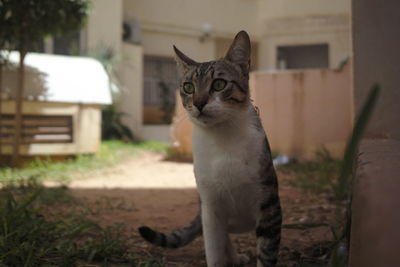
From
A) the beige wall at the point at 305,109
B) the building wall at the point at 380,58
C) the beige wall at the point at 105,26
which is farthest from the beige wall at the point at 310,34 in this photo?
the building wall at the point at 380,58

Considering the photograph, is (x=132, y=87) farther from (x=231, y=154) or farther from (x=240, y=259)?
(x=231, y=154)

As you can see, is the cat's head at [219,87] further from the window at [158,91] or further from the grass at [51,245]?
the window at [158,91]

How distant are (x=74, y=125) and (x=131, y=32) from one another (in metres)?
5.72

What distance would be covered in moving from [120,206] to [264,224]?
2420mm

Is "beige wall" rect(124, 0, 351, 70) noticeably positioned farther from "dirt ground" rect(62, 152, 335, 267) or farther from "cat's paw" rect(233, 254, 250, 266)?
"cat's paw" rect(233, 254, 250, 266)

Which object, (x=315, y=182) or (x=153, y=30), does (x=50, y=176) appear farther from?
(x=153, y=30)

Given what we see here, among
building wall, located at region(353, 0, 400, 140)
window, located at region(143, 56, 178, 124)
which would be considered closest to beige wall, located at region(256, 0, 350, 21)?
window, located at region(143, 56, 178, 124)

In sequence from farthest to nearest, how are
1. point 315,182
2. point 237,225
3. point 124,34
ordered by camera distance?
point 124,34 → point 315,182 → point 237,225

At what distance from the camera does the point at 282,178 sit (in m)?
5.47

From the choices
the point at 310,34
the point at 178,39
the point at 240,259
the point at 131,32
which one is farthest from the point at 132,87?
the point at 240,259

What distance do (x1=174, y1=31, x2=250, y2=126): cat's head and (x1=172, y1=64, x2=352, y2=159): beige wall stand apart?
4857mm

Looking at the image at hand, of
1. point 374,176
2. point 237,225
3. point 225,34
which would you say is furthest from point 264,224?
point 225,34

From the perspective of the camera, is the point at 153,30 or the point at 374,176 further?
the point at 153,30

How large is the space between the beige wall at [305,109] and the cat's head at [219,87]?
15.9 feet
